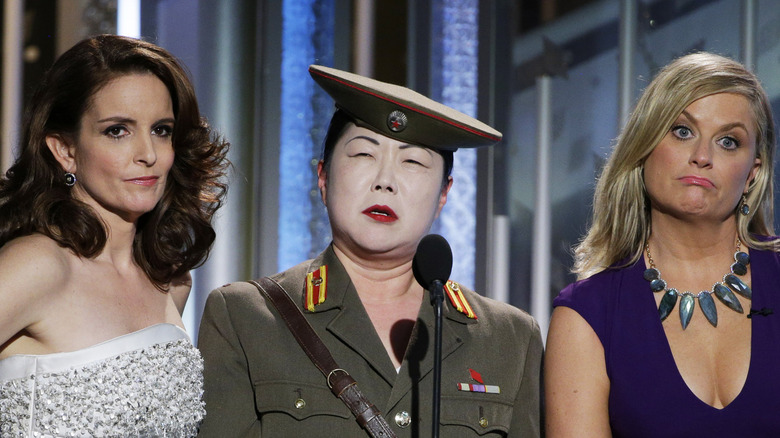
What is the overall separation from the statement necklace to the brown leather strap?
805 millimetres

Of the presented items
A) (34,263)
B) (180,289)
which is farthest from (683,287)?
(34,263)

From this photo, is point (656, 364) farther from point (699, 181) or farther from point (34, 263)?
point (34, 263)

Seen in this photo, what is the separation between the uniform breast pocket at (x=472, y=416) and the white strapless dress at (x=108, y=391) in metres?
0.64

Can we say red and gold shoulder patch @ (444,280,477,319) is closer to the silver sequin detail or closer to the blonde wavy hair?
the blonde wavy hair

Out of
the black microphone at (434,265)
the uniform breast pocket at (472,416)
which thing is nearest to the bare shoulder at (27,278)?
the black microphone at (434,265)

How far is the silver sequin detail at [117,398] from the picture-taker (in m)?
2.37

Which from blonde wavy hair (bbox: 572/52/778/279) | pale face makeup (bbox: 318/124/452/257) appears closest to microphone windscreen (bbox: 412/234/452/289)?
pale face makeup (bbox: 318/124/452/257)

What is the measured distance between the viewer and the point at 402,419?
2.50m

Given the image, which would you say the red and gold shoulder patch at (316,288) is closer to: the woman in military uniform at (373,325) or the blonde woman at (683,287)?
the woman in military uniform at (373,325)

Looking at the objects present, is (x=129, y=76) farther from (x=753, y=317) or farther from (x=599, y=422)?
(x=753, y=317)

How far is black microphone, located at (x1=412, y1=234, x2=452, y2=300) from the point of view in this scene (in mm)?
2143

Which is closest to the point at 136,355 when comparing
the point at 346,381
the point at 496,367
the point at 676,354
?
the point at 346,381

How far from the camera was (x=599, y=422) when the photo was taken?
8.30 feet

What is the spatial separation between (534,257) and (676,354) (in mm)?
1928
